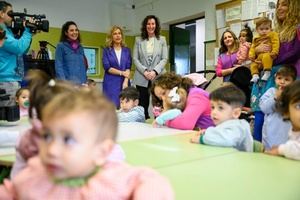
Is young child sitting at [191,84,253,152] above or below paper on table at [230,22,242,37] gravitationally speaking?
below

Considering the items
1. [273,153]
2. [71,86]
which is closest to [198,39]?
[273,153]

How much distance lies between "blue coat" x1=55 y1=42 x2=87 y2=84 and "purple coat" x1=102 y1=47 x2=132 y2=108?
11.5 inches

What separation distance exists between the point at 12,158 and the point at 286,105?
1.09 metres

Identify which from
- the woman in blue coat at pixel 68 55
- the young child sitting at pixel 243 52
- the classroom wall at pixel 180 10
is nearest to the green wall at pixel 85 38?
the classroom wall at pixel 180 10

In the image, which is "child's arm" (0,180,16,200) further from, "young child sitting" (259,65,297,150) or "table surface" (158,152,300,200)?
"young child sitting" (259,65,297,150)

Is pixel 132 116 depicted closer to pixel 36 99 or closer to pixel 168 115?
pixel 168 115

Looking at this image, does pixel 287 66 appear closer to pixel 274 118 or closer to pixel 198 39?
pixel 274 118

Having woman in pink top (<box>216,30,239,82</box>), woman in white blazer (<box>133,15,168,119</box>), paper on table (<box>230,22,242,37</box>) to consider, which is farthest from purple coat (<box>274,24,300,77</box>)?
paper on table (<box>230,22,242,37</box>)

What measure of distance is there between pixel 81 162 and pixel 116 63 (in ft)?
11.3

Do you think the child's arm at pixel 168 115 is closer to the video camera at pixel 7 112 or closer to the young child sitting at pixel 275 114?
the young child sitting at pixel 275 114

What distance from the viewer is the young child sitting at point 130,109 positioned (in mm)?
2760

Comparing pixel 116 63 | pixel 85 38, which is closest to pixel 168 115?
pixel 116 63

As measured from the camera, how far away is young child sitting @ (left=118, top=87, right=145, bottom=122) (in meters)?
2.76

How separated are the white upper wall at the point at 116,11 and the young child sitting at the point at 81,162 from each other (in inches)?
196
